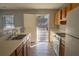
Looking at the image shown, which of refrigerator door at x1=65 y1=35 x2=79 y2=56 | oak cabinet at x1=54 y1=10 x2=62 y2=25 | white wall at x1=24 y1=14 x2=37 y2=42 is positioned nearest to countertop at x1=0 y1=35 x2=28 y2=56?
refrigerator door at x1=65 y1=35 x2=79 y2=56

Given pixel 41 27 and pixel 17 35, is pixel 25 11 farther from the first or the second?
pixel 17 35

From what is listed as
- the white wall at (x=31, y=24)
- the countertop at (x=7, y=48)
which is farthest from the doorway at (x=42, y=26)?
the countertop at (x=7, y=48)

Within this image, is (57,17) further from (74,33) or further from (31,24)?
(74,33)

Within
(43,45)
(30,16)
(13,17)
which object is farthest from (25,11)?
(43,45)

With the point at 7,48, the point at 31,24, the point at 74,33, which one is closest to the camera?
the point at 74,33

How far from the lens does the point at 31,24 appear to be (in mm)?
2932

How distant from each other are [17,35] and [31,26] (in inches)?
18.8

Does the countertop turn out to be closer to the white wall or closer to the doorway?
the doorway

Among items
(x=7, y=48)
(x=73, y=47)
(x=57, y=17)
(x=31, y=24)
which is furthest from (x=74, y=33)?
(x=57, y=17)

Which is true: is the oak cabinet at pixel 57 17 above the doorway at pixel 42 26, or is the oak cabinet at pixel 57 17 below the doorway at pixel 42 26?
above

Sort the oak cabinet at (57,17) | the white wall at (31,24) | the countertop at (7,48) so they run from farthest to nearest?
the oak cabinet at (57,17)
the white wall at (31,24)
the countertop at (7,48)

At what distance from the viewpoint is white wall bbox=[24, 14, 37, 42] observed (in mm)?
2789

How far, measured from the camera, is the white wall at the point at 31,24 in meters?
2.79

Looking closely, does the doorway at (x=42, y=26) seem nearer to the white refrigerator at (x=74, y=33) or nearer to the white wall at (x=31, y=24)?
the white wall at (x=31, y=24)
